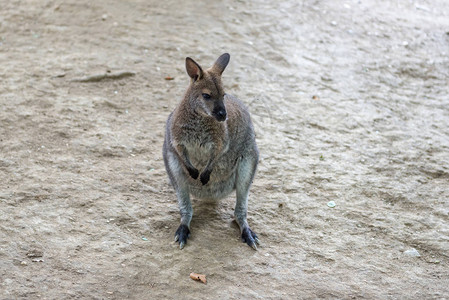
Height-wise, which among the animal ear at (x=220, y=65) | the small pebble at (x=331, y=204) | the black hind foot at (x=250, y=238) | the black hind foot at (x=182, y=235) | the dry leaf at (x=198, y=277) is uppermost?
the animal ear at (x=220, y=65)

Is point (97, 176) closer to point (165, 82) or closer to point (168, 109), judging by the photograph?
point (168, 109)

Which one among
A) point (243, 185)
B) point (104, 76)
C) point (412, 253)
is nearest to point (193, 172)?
point (243, 185)

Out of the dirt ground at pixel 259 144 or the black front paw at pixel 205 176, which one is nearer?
the dirt ground at pixel 259 144

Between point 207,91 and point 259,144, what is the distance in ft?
5.50

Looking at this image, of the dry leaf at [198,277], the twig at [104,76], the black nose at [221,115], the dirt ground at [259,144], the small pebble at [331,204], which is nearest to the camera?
the dry leaf at [198,277]

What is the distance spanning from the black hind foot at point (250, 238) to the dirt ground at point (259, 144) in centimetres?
7

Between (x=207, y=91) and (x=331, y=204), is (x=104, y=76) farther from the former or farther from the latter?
(x=331, y=204)

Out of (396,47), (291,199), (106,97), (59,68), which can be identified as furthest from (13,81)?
(396,47)

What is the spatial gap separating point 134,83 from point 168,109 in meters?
0.67

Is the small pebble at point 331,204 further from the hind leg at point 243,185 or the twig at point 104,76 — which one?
the twig at point 104,76

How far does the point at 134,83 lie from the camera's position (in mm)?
6406

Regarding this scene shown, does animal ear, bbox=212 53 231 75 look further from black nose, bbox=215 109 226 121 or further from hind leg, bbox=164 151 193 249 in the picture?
hind leg, bbox=164 151 193 249

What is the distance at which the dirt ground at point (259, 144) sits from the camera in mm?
3824

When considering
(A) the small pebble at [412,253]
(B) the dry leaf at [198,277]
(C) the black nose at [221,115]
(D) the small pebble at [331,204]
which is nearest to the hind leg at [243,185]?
(C) the black nose at [221,115]
